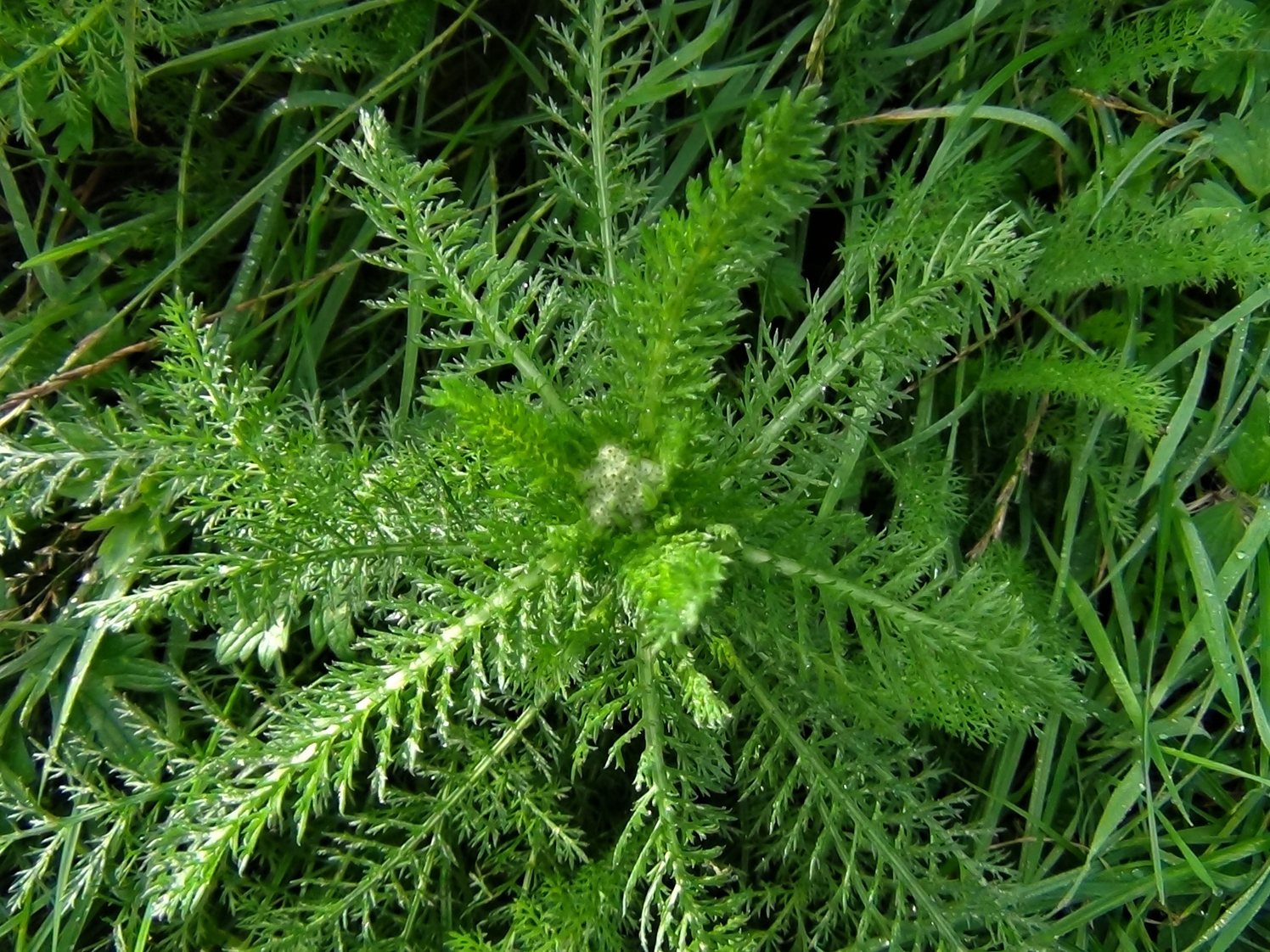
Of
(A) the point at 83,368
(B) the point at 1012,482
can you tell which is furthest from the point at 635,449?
(A) the point at 83,368

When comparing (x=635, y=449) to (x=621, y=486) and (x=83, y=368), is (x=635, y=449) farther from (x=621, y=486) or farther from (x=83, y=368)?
(x=83, y=368)

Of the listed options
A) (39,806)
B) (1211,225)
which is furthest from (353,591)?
(1211,225)

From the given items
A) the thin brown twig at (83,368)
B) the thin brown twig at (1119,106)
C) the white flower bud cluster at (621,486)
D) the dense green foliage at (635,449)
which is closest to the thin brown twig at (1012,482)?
the dense green foliage at (635,449)

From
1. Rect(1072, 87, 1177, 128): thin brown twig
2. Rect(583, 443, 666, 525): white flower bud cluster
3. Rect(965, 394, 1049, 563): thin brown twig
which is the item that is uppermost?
Rect(1072, 87, 1177, 128): thin brown twig

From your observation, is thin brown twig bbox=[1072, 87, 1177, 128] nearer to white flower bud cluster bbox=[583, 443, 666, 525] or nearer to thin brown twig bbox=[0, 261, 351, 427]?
white flower bud cluster bbox=[583, 443, 666, 525]

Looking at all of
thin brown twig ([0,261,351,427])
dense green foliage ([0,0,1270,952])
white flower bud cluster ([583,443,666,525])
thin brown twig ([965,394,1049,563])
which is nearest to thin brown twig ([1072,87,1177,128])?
dense green foliage ([0,0,1270,952])

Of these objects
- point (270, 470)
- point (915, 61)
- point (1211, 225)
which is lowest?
point (270, 470)

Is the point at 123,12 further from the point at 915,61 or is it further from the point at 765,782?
the point at 765,782
